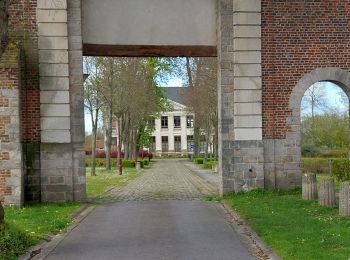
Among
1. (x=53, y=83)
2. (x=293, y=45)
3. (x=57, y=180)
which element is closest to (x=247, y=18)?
(x=293, y=45)

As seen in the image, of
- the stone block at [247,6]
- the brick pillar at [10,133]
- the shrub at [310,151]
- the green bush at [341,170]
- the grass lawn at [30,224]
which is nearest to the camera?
the grass lawn at [30,224]

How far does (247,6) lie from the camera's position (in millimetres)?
15531

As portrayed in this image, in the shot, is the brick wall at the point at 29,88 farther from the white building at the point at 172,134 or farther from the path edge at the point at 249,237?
the white building at the point at 172,134


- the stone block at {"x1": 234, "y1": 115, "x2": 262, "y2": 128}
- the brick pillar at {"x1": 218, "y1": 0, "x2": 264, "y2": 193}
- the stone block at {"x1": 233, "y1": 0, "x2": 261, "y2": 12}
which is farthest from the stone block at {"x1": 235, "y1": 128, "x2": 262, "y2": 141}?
the stone block at {"x1": 233, "y1": 0, "x2": 261, "y2": 12}

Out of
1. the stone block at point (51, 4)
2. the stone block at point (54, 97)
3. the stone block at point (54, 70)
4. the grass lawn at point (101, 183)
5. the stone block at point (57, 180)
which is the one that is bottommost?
the grass lawn at point (101, 183)

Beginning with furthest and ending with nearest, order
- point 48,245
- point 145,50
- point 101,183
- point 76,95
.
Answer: point 101,183
point 145,50
point 76,95
point 48,245

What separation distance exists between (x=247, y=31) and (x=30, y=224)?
8720mm

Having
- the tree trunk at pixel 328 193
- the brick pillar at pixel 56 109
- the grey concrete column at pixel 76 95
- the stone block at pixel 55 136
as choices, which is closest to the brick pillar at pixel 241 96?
the tree trunk at pixel 328 193

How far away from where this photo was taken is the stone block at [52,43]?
14.7 meters

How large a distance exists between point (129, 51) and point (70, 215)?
651cm

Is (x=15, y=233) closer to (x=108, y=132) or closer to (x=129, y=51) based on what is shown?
(x=129, y=51)

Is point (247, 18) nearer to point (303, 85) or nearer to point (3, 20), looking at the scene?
point (303, 85)

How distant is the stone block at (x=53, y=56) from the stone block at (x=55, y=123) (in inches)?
65.8

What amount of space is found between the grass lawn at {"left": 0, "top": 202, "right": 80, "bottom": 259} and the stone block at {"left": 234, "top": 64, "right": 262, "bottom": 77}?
617 centimetres
